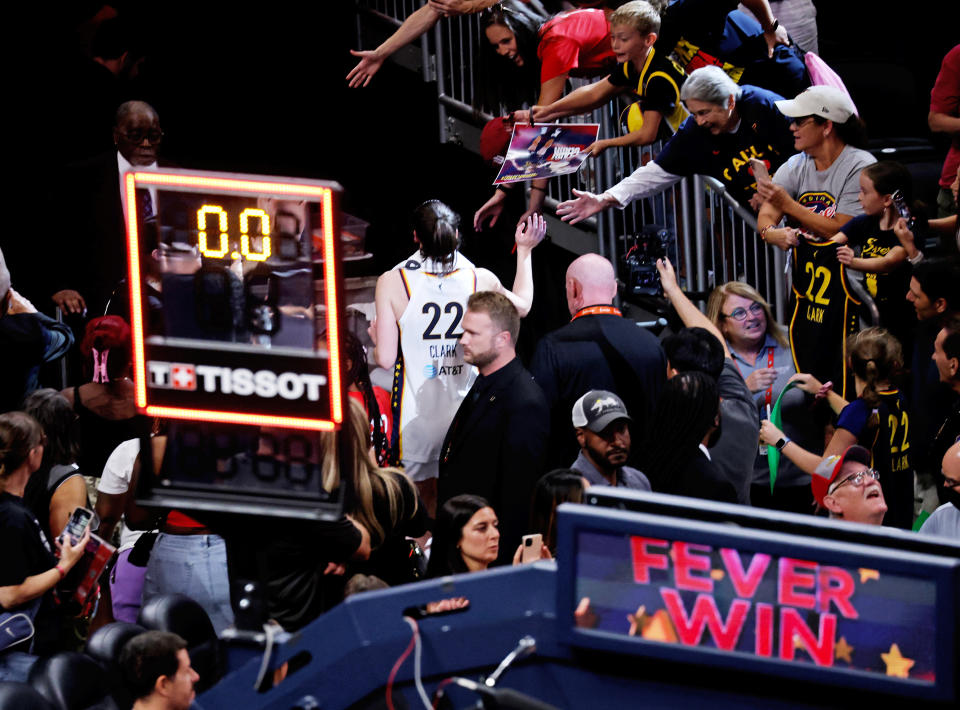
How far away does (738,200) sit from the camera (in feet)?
24.7

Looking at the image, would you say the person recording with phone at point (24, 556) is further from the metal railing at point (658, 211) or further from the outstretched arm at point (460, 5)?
the outstretched arm at point (460, 5)

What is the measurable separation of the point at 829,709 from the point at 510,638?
25.5 inches

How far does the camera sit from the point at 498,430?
5.62 metres

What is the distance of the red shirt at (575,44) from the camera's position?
770 cm

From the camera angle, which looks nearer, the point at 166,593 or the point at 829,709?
the point at 829,709

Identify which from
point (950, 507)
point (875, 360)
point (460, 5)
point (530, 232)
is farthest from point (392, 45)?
point (950, 507)

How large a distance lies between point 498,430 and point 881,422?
1.68 metres

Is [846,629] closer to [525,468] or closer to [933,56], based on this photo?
[525,468]

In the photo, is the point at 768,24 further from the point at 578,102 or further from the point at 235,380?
the point at 235,380

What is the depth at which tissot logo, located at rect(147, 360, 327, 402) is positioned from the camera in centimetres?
330

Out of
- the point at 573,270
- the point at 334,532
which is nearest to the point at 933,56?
the point at 573,270

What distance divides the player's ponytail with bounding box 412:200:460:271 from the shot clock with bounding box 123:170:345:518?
3.10 metres

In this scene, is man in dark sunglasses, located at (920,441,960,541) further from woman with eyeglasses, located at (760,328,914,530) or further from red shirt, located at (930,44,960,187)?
red shirt, located at (930,44,960,187)

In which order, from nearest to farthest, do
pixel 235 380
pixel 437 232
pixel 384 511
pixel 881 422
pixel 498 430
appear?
pixel 235 380, pixel 384 511, pixel 498 430, pixel 881 422, pixel 437 232
